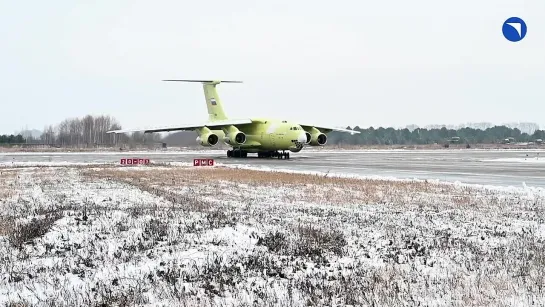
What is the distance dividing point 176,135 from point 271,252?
54.2 metres

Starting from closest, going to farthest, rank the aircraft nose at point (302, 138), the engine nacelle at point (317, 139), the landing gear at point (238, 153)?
1. the aircraft nose at point (302, 138)
2. the engine nacelle at point (317, 139)
3. the landing gear at point (238, 153)

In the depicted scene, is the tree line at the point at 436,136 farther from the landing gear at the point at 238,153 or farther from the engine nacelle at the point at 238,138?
the engine nacelle at the point at 238,138

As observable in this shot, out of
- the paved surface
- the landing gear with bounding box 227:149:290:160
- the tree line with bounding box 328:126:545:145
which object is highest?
the tree line with bounding box 328:126:545:145

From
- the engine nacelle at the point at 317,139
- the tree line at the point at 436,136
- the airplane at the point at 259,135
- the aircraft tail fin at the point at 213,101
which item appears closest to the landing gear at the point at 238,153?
the airplane at the point at 259,135

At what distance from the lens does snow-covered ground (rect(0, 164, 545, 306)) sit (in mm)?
4980

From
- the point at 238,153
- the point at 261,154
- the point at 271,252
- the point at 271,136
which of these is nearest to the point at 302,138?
the point at 271,136

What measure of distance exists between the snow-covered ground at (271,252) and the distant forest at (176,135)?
4629 cm

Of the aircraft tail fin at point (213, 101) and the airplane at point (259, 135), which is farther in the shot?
the aircraft tail fin at point (213, 101)

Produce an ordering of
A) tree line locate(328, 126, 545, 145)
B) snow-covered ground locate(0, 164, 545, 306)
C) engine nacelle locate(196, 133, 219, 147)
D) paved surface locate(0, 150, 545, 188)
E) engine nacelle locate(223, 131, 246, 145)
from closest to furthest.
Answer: snow-covered ground locate(0, 164, 545, 306), paved surface locate(0, 150, 545, 188), engine nacelle locate(223, 131, 246, 145), engine nacelle locate(196, 133, 219, 147), tree line locate(328, 126, 545, 145)

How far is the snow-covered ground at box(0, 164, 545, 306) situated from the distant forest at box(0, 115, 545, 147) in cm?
4629

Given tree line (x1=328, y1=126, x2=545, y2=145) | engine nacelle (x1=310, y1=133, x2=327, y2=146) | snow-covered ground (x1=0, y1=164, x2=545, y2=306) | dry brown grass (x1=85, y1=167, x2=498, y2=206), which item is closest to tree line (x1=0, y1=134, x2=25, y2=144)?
tree line (x1=328, y1=126, x2=545, y2=145)

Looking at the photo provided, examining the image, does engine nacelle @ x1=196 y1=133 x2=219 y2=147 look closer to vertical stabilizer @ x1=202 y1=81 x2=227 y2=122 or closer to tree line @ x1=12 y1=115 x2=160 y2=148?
vertical stabilizer @ x1=202 y1=81 x2=227 y2=122

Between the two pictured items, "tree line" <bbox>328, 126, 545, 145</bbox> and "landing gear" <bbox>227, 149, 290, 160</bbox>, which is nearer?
"landing gear" <bbox>227, 149, 290, 160</bbox>

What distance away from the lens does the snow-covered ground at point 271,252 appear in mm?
4980
